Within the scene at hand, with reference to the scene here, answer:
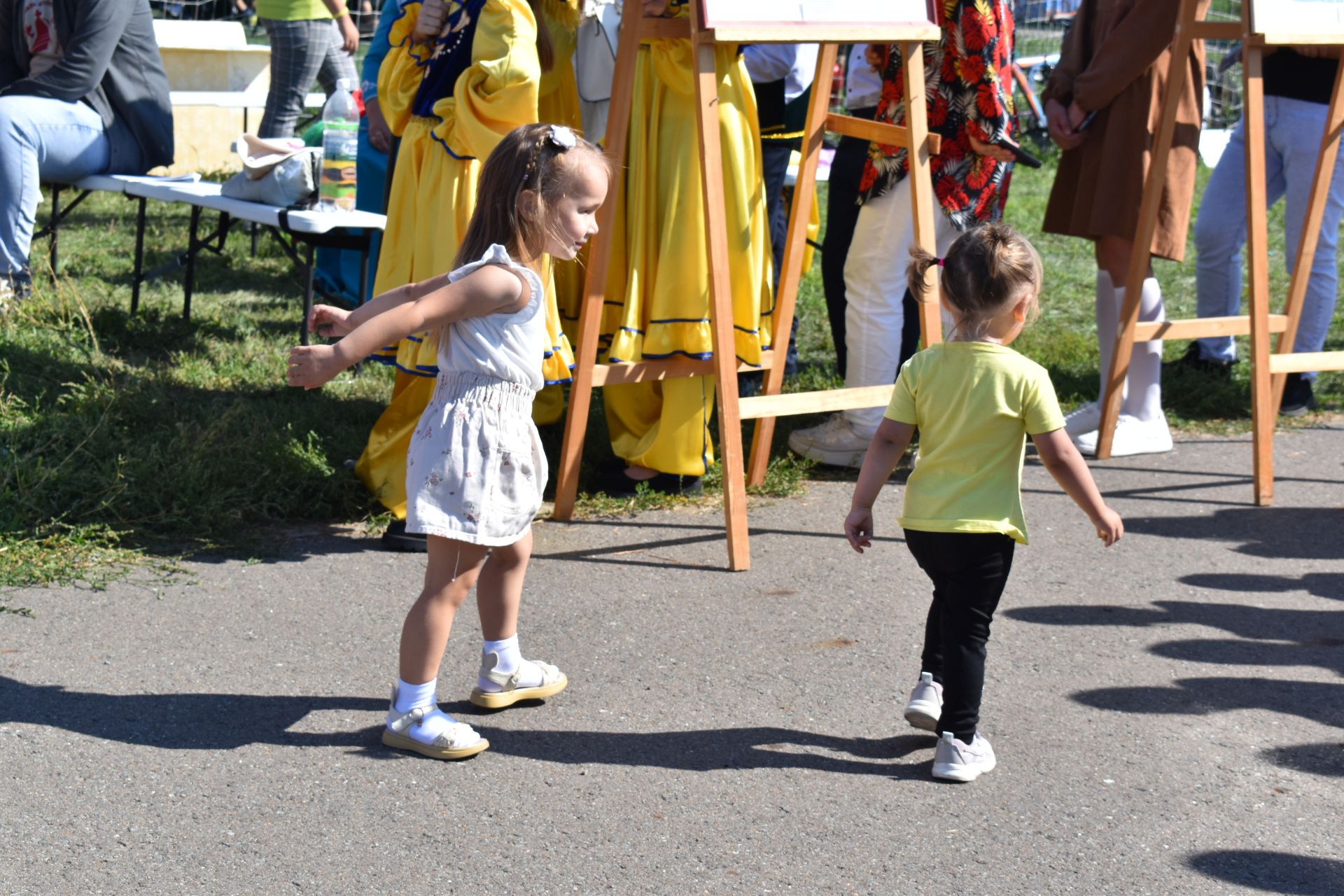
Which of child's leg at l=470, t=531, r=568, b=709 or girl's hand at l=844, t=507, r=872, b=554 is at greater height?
girl's hand at l=844, t=507, r=872, b=554

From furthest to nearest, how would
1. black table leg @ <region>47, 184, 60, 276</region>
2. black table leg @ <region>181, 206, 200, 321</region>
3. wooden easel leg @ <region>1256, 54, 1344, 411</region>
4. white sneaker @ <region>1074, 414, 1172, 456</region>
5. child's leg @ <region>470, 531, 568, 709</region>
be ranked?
black table leg @ <region>47, 184, 60, 276</region> < black table leg @ <region>181, 206, 200, 321</region> < white sneaker @ <region>1074, 414, 1172, 456</region> < wooden easel leg @ <region>1256, 54, 1344, 411</region> < child's leg @ <region>470, 531, 568, 709</region>

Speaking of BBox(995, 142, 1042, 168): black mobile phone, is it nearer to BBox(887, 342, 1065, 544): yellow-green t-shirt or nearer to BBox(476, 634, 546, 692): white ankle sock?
BBox(887, 342, 1065, 544): yellow-green t-shirt

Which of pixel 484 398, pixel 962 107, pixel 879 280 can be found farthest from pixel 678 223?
pixel 484 398

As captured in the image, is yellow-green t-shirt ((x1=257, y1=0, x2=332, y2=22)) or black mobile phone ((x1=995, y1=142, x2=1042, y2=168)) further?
yellow-green t-shirt ((x1=257, y1=0, x2=332, y2=22))

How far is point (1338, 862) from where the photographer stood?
8.95ft

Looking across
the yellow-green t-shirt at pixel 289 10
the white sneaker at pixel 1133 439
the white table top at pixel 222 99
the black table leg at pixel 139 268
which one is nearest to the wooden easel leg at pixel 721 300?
the white sneaker at pixel 1133 439

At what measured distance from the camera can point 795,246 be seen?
4805 millimetres

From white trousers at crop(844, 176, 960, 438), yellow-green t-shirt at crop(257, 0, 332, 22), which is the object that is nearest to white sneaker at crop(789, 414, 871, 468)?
white trousers at crop(844, 176, 960, 438)

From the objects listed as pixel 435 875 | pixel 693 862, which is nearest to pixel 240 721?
pixel 435 875

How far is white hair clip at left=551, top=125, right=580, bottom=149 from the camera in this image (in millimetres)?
2982

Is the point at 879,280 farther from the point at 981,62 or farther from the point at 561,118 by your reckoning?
the point at 561,118

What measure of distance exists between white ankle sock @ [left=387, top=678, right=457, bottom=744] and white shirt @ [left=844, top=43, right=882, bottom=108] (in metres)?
3.14

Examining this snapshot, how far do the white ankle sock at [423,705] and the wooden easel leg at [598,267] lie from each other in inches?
58.0

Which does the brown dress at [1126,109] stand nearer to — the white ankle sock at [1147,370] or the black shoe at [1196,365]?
the white ankle sock at [1147,370]
